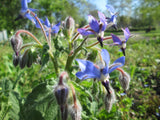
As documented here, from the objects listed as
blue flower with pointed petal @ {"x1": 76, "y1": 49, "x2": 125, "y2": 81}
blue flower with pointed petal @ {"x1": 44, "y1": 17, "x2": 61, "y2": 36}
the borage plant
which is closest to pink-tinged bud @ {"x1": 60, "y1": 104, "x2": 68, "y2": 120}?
the borage plant

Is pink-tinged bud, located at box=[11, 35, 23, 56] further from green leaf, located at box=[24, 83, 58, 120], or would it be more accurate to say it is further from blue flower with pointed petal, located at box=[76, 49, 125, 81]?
blue flower with pointed petal, located at box=[76, 49, 125, 81]

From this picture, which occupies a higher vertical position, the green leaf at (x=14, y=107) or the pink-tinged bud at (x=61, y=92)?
the pink-tinged bud at (x=61, y=92)

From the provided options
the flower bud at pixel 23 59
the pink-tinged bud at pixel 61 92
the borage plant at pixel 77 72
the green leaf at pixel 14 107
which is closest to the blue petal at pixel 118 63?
the borage plant at pixel 77 72

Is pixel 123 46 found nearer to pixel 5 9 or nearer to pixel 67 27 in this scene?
pixel 67 27

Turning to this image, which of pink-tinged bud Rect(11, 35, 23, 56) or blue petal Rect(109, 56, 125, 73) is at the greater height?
pink-tinged bud Rect(11, 35, 23, 56)

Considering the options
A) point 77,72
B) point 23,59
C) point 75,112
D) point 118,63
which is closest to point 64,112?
point 75,112

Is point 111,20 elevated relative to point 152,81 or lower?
Result: elevated

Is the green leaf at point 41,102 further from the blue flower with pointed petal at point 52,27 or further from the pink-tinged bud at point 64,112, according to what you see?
the blue flower with pointed petal at point 52,27

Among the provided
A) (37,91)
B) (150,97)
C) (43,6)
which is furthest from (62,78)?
(43,6)
